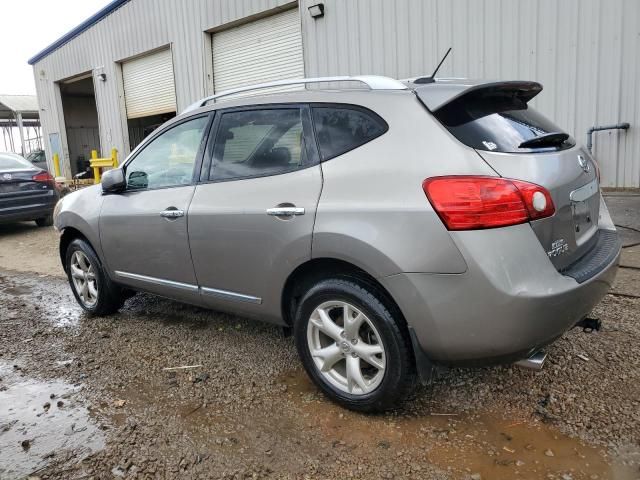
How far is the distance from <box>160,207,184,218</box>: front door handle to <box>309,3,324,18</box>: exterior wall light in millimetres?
7033

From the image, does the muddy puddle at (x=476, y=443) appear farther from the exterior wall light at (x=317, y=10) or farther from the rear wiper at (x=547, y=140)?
the exterior wall light at (x=317, y=10)

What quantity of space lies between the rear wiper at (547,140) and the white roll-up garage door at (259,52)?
8.12 meters

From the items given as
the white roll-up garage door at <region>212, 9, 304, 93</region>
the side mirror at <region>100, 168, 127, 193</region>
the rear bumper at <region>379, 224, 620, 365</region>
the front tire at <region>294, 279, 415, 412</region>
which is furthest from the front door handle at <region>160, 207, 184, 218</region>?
the white roll-up garage door at <region>212, 9, 304, 93</region>

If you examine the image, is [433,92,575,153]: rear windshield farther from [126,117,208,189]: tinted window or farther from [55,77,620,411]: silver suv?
[126,117,208,189]: tinted window

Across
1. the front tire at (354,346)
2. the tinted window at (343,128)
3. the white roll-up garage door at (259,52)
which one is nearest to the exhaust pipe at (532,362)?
the front tire at (354,346)

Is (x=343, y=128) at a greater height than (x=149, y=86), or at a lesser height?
lesser

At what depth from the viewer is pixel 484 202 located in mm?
2246

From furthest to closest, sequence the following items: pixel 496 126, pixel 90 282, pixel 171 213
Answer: pixel 90 282
pixel 171 213
pixel 496 126

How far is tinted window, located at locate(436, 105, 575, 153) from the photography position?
2.42 m

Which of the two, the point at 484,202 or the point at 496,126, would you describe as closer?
the point at 484,202

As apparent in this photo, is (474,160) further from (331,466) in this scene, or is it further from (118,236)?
(118,236)

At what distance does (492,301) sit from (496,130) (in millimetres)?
858

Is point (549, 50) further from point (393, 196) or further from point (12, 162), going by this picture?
point (12, 162)

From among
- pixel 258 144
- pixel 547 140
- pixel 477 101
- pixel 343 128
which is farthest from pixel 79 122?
pixel 547 140
